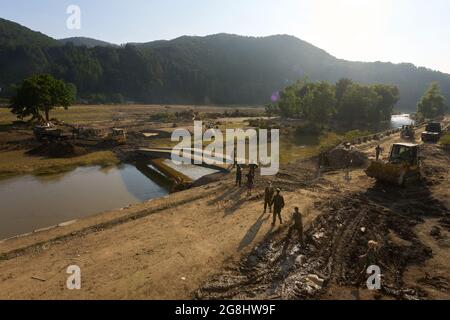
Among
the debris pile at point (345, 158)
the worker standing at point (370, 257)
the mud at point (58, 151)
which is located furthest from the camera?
the mud at point (58, 151)

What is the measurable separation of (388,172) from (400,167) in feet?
2.52

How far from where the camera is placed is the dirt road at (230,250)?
34.8 feet

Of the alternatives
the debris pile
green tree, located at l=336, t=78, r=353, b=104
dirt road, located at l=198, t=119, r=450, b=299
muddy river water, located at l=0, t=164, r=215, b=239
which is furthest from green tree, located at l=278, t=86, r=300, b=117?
dirt road, located at l=198, t=119, r=450, b=299

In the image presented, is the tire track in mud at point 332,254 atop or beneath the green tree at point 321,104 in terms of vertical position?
beneath

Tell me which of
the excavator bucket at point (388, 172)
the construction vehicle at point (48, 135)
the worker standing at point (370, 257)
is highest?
the construction vehicle at point (48, 135)

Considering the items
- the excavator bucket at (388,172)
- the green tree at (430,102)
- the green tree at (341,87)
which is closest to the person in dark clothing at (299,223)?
the excavator bucket at (388,172)

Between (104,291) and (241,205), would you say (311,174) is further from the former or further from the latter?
(104,291)

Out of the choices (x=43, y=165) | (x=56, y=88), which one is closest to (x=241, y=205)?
(x=43, y=165)

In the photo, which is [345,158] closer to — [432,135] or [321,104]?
[432,135]

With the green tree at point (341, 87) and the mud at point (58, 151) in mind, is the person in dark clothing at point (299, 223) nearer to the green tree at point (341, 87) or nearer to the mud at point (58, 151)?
the mud at point (58, 151)

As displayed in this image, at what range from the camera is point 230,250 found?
13.2 m

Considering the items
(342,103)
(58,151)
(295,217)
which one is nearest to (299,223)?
(295,217)

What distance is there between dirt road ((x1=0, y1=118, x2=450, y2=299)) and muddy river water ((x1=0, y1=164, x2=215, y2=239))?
4844 millimetres

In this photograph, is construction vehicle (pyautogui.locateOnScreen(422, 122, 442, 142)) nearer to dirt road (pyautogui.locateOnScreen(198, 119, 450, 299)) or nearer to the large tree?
dirt road (pyautogui.locateOnScreen(198, 119, 450, 299))
